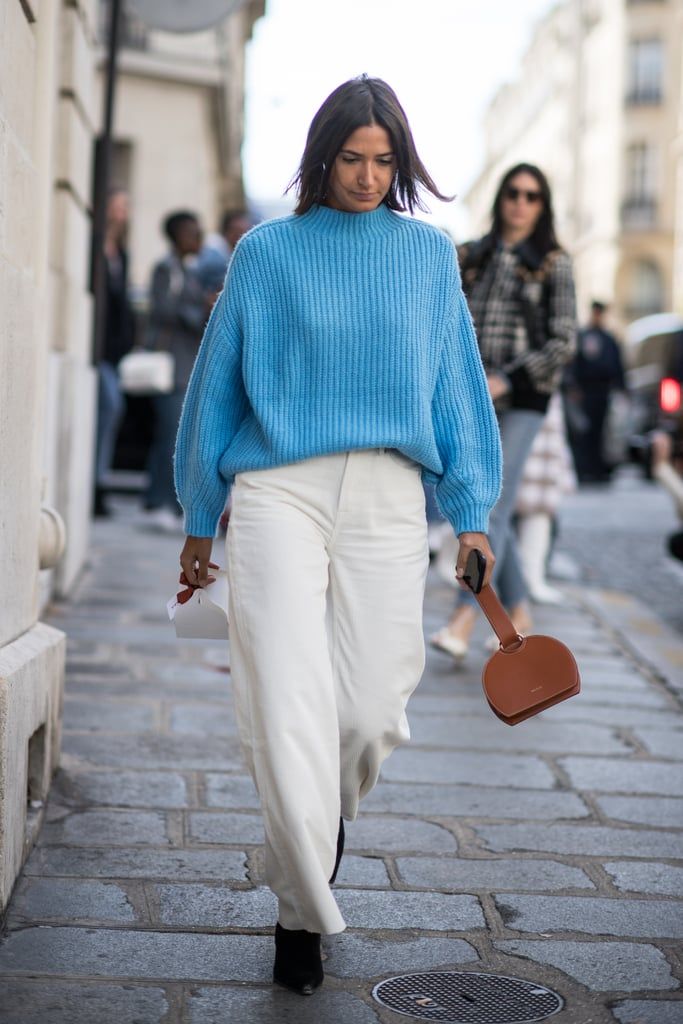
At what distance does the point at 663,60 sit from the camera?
58750mm

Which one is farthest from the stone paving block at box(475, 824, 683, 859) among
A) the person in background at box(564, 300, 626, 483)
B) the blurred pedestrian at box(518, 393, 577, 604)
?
the person in background at box(564, 300, 626, 483)

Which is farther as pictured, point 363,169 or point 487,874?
point 487,874

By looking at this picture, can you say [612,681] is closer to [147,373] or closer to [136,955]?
[136,955]

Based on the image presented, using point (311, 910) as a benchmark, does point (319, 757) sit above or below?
above

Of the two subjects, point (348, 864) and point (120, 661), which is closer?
point (348, 864)

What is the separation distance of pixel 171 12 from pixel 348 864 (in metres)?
5.95

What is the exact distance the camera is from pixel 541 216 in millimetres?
6801

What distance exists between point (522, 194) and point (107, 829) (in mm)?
3473

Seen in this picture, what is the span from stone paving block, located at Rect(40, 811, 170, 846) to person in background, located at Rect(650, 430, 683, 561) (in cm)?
508

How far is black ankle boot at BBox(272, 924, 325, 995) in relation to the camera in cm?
327

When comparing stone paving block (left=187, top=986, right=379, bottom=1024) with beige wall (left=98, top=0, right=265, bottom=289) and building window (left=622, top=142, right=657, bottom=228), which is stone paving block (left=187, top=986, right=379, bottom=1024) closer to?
beige wall (left=98, top=0, right=265, bottom=289)

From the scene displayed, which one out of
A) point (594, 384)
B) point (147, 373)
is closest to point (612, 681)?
point (147, 373)

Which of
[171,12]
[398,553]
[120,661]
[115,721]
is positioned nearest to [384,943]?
[398,553]

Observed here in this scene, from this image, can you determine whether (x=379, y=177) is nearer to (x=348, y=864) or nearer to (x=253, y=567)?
(x=253, y=567)
